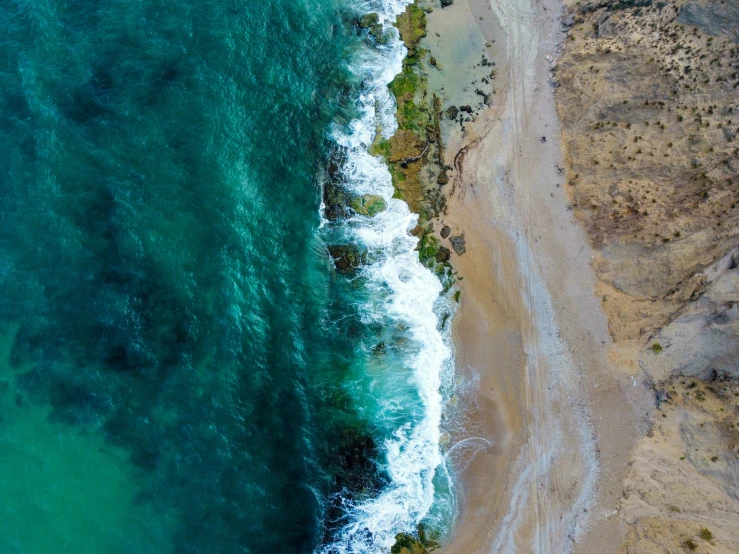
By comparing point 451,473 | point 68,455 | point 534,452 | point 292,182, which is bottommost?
point 68,455

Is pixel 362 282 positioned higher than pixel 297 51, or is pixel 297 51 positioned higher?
pixel 297 51

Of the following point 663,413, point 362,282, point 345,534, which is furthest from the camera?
point 362,282

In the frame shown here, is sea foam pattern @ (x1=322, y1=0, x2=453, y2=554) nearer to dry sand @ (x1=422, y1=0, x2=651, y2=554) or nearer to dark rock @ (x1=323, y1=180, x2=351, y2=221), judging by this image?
dark rock @ (x1=323, y1=180, x2=351, y2=221)

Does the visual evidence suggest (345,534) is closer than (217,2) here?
Yes

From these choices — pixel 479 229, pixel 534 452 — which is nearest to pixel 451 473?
pixel 534 452

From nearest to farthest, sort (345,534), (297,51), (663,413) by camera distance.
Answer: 1. (663,413)
2. (345,534)
3. (297,51)

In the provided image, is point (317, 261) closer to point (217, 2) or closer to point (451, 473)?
point (451, 473)
